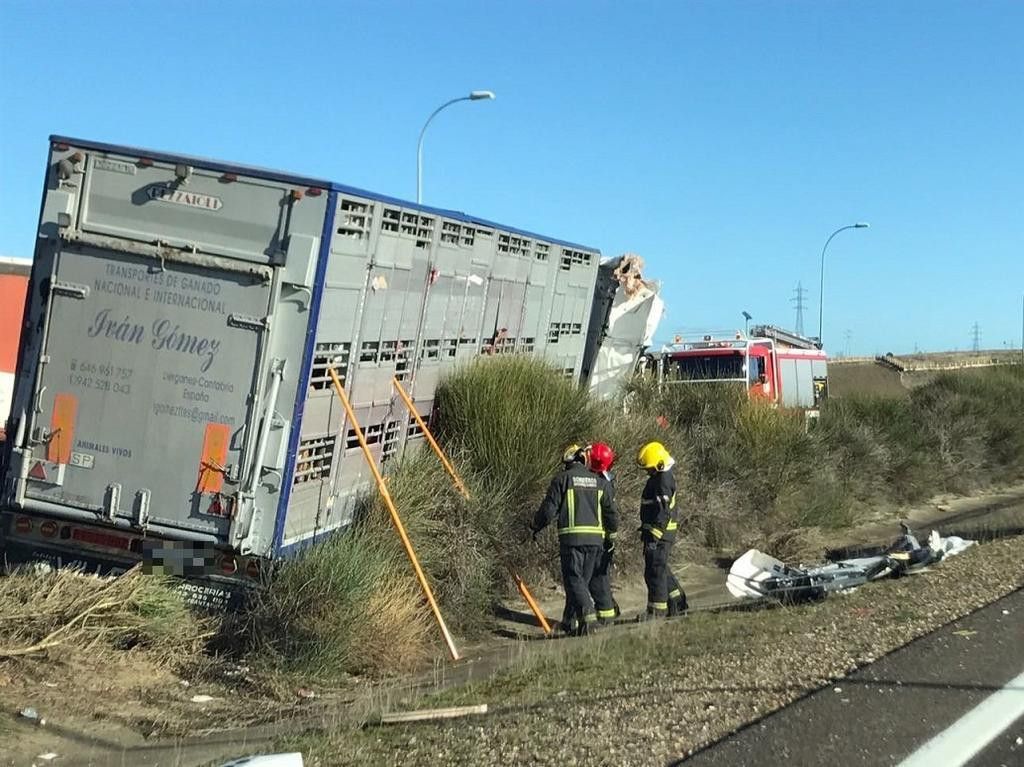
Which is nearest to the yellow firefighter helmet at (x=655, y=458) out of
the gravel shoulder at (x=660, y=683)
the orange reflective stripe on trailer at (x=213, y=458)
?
the gravel shoulder at (x=660, y=683)

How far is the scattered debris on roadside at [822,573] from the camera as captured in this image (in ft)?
35.0

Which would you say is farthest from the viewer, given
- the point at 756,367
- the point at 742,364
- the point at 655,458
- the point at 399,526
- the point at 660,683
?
the point at 756,367

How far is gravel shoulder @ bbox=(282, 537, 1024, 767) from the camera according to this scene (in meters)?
5.34

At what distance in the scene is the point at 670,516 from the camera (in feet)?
37.6

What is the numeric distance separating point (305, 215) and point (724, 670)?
4.53 m

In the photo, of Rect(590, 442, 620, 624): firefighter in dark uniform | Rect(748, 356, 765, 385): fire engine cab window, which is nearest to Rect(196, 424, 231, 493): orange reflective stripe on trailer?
Rect(590, 442, 620, 624): firefighter in dark uniform

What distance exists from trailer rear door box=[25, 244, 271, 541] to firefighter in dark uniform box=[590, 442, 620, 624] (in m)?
3.87

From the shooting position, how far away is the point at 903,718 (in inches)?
213

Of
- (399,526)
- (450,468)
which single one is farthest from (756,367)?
(399,526)

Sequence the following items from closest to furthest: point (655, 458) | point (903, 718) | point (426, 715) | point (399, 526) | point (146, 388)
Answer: point (903, 718)
point (426, 715)
point (146, 388)
point (399, 526)
point (655, 458)

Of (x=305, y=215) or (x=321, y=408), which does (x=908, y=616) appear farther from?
(x=305, y=215)

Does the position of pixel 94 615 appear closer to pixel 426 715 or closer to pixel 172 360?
pixel 172 360

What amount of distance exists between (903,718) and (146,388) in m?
5.88

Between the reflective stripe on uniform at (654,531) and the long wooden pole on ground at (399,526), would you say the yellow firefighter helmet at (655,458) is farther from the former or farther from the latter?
the long wooden pole on ground at (399,526)
